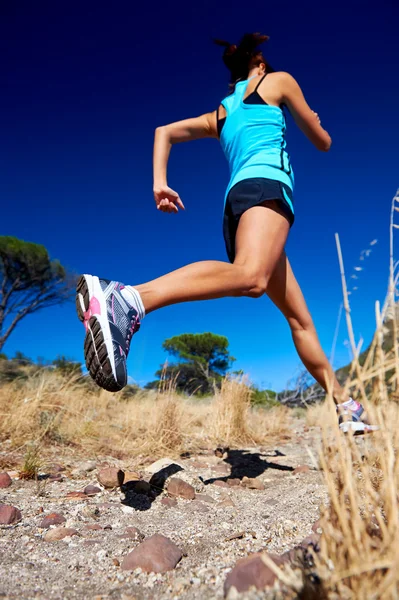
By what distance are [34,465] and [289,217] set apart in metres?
1.84

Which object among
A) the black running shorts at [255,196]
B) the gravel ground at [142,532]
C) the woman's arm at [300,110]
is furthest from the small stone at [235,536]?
the woman's arm at [300,110]

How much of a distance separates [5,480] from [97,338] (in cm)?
105

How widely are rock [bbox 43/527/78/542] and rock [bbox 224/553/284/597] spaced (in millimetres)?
739

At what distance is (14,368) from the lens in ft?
25.8

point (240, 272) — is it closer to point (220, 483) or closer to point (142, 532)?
point (142, 532)

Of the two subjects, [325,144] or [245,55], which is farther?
[245,55]

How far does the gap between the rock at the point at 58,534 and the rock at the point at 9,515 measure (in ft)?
0.64

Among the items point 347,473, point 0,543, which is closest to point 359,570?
point 347,473

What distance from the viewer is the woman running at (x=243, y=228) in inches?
63.4

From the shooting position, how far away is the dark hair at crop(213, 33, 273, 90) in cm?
265

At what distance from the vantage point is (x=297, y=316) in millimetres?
Result: 2559

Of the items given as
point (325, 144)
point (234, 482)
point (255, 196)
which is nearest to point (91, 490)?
point (234, 482)

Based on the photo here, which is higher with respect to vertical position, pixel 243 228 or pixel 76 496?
pixel 243 228

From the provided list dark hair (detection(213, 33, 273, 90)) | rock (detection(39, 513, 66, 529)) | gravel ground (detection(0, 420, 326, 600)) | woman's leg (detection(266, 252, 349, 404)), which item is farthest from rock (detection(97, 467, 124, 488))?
dark hair (detection(213, 33, 273, 90))
